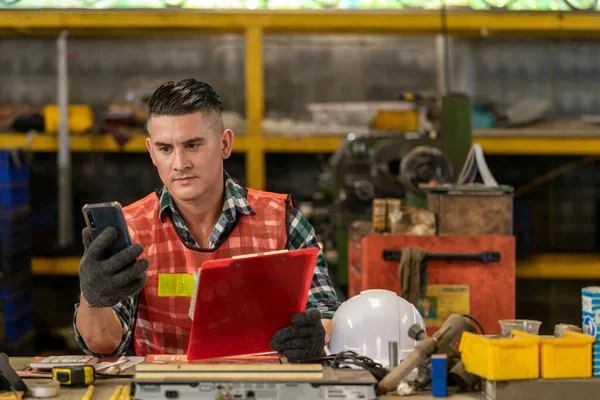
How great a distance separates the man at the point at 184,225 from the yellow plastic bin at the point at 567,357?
0.62 meters

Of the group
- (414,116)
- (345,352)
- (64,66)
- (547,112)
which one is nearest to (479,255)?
(345,352)

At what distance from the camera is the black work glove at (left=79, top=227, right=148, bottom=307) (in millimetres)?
1896

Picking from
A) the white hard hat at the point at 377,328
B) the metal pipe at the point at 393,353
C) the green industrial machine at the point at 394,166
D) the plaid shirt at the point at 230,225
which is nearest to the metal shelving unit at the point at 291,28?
the green industrial machine at the point at 394,166

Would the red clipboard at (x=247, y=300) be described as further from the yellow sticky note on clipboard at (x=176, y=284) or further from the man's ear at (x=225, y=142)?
the man's ear at (x=225, y=142)

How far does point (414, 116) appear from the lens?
218 inches

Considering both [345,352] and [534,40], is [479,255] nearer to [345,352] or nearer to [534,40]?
[345,352]

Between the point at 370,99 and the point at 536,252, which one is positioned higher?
the point at 370,99

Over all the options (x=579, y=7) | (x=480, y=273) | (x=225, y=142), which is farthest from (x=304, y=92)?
(x=225, y=142)

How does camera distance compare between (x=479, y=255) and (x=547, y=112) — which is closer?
(x=479, y=255)

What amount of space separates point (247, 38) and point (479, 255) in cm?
284

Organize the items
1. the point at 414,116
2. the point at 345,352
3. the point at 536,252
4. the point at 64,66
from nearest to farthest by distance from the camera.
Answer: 1. the point at 345,352
2. the point at 414,116
3. the point at 64,66
4. the point at 536,252

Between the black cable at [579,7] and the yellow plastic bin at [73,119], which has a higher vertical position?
the black cable at [579,7]

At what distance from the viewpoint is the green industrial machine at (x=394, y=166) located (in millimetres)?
4043

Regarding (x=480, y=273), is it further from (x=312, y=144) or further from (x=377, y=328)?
(x=312, y=144)
